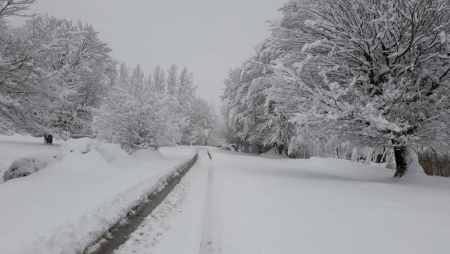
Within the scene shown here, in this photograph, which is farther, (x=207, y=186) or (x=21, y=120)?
(x=207, y=186)

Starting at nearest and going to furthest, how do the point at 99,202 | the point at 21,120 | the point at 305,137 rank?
1. the point at 99,202
2. the point at 21,120
3. the point at 305,137

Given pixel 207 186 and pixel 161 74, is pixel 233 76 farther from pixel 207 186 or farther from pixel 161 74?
pixel 161 74

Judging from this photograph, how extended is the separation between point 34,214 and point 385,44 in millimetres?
10855

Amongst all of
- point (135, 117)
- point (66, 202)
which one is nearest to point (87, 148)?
point (135, 117)

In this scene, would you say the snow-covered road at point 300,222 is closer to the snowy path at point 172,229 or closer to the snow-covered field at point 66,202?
the snowy path at point 172,229

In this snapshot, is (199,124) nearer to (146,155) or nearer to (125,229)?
(146,155)

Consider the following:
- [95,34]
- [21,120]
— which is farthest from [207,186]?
[95,34]

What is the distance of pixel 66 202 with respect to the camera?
5.87 m

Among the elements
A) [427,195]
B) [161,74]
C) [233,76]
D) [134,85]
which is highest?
[161,74]

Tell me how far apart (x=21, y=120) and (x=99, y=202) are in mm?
4025

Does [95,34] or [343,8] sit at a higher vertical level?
[95,34]

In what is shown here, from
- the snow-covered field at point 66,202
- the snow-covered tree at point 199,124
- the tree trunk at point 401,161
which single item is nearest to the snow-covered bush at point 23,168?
the snow-covered field at point 66,202

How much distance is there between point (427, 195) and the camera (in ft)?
22.1

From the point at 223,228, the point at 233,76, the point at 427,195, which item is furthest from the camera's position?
the point at 233,76
